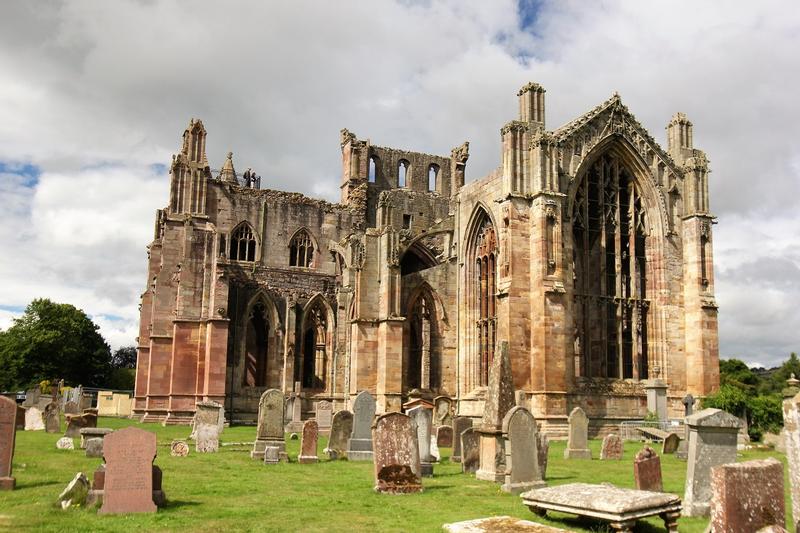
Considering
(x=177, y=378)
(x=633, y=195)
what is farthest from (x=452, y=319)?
(x=177, y=378)

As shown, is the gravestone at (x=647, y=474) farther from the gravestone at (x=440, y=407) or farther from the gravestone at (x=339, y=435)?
the gravestone at (x=440, y=407)

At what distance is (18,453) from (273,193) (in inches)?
1005

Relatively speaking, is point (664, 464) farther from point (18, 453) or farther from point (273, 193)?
point (273, 193)

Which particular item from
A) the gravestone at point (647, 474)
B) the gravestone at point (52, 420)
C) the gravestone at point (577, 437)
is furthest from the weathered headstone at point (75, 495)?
the gravestone at point (52, 420)

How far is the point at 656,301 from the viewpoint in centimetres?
3138

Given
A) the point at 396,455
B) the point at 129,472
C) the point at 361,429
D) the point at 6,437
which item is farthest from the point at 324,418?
the point at 129,472

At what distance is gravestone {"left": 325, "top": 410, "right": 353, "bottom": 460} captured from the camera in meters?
19.5

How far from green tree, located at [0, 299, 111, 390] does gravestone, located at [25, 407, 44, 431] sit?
34.3 meters

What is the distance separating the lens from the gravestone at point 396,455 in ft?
43.7

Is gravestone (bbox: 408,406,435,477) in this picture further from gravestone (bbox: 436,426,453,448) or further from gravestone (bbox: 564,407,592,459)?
gravestone (bbox: 436,426,453,448)

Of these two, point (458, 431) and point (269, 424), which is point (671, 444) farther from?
point (269, 424)

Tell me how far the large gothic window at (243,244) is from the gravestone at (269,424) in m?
23.0

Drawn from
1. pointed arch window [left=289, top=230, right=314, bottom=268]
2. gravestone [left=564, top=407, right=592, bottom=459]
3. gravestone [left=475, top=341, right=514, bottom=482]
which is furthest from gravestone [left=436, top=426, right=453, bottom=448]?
pointed arch window [left=289, top=230, right=314, bottom=268]

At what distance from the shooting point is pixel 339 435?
1975cm
